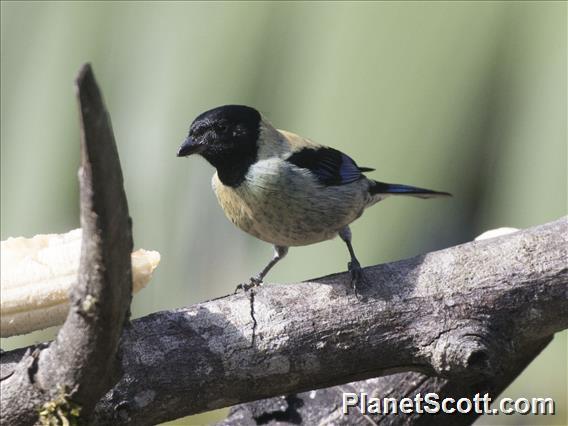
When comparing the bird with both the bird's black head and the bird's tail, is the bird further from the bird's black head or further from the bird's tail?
the bird's tail

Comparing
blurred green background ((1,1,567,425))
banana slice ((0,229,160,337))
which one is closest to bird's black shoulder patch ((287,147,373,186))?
banana slice ((0,229,160,337))

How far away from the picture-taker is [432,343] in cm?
213

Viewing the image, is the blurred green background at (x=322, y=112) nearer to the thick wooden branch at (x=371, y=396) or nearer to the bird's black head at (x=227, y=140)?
the bird's black head at (x=227, y=140)

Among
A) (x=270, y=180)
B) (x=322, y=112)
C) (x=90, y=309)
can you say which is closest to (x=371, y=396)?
(x=270, y=180)

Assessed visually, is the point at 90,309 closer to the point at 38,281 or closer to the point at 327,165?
the point at 38,281

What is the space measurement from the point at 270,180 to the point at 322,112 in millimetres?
1515

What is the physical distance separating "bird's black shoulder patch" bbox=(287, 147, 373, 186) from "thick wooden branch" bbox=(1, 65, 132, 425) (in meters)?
1.27

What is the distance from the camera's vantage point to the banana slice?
1.91m

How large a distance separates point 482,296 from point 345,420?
51 centimetres

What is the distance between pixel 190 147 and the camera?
285cm

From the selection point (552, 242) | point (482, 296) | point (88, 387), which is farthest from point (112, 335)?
point (552, 242)

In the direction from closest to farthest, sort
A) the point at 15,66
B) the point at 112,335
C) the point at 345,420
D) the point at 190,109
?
the point at 112,335, the point at 345,420, the point at 190,109, the point at 15,66

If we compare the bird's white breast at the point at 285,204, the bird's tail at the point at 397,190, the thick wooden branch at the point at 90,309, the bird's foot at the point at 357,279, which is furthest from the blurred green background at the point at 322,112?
the thick wooden branch at the point at 90,309

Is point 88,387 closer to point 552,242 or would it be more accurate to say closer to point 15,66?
point 552,242
